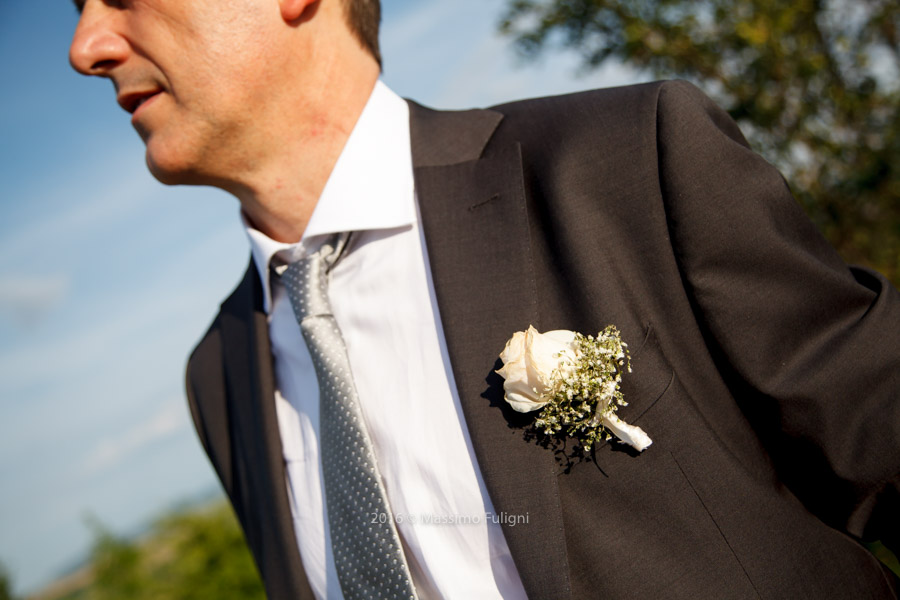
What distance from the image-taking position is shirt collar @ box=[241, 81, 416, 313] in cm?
227

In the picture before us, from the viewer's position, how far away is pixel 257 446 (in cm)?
253

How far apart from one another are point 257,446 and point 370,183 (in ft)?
3.37

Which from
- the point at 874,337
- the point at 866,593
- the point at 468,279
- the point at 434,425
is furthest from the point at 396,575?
the point at 874,337

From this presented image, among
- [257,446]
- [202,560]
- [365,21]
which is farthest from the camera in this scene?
[202,560]

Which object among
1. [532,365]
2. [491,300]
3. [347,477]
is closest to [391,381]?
[347,477]

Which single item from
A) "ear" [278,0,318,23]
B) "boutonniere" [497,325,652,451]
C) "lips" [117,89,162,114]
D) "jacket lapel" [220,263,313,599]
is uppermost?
"ear" [278,0,318,23]

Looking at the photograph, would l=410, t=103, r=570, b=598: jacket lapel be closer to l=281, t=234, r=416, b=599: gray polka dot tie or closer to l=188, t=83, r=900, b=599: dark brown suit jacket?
l=188, t=83, r=900, b=599: dark brown suit jacket

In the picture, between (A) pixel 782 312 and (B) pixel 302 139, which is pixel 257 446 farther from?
(A) pixel 782 312

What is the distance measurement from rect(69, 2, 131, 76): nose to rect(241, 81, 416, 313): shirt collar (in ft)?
2.69

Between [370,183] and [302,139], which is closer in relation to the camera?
[370,183]

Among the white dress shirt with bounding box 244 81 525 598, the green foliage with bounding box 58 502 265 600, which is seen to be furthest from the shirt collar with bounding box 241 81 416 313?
the green foliage with bounding box 58 502 265 600

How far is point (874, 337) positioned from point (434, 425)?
119cm

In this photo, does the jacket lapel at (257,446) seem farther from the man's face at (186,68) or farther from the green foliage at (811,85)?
the green foliage at (811,85)

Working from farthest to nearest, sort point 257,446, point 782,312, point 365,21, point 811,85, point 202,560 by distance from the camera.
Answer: point 202,560 → point 811,85 → point 365,21 → point 257,446 → point 782,312
